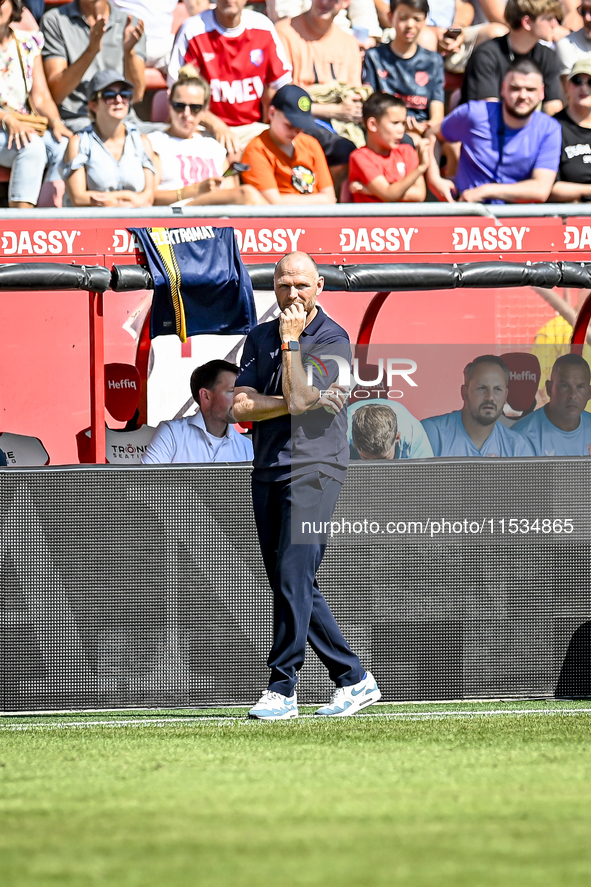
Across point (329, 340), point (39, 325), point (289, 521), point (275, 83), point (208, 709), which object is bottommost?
point (208, 709)

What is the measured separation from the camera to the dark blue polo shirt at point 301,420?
18.0 ft

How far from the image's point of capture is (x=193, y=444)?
7312mm

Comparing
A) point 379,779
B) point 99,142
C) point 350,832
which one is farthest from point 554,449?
point 99,142

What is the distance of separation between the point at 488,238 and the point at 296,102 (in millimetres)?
2283

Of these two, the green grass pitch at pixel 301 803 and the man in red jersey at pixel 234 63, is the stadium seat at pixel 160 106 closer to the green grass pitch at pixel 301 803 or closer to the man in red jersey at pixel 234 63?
the man in red jersey at pixel 234 63

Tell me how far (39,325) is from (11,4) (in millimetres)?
2983

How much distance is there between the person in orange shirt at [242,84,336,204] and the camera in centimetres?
1084

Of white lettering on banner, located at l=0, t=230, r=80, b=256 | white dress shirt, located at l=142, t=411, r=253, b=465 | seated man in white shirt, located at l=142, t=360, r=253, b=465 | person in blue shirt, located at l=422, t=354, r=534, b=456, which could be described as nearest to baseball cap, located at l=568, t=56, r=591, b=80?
white lettering on banner, located at l=0, t=230, r=80, b=256

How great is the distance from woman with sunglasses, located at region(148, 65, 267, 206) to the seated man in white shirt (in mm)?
3714

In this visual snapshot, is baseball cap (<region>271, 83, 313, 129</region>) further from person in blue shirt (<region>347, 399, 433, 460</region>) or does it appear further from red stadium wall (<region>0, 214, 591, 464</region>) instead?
person in blue shirt (<region>347, 399, 433, 460</region>)

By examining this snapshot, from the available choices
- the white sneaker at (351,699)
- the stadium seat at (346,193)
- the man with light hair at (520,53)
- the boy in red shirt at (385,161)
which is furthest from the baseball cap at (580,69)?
the white sneaker at (351,699)

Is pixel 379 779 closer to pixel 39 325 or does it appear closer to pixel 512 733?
pixel 512 733

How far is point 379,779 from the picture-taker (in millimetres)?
3895

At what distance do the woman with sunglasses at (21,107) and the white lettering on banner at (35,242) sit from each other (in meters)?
1.24
